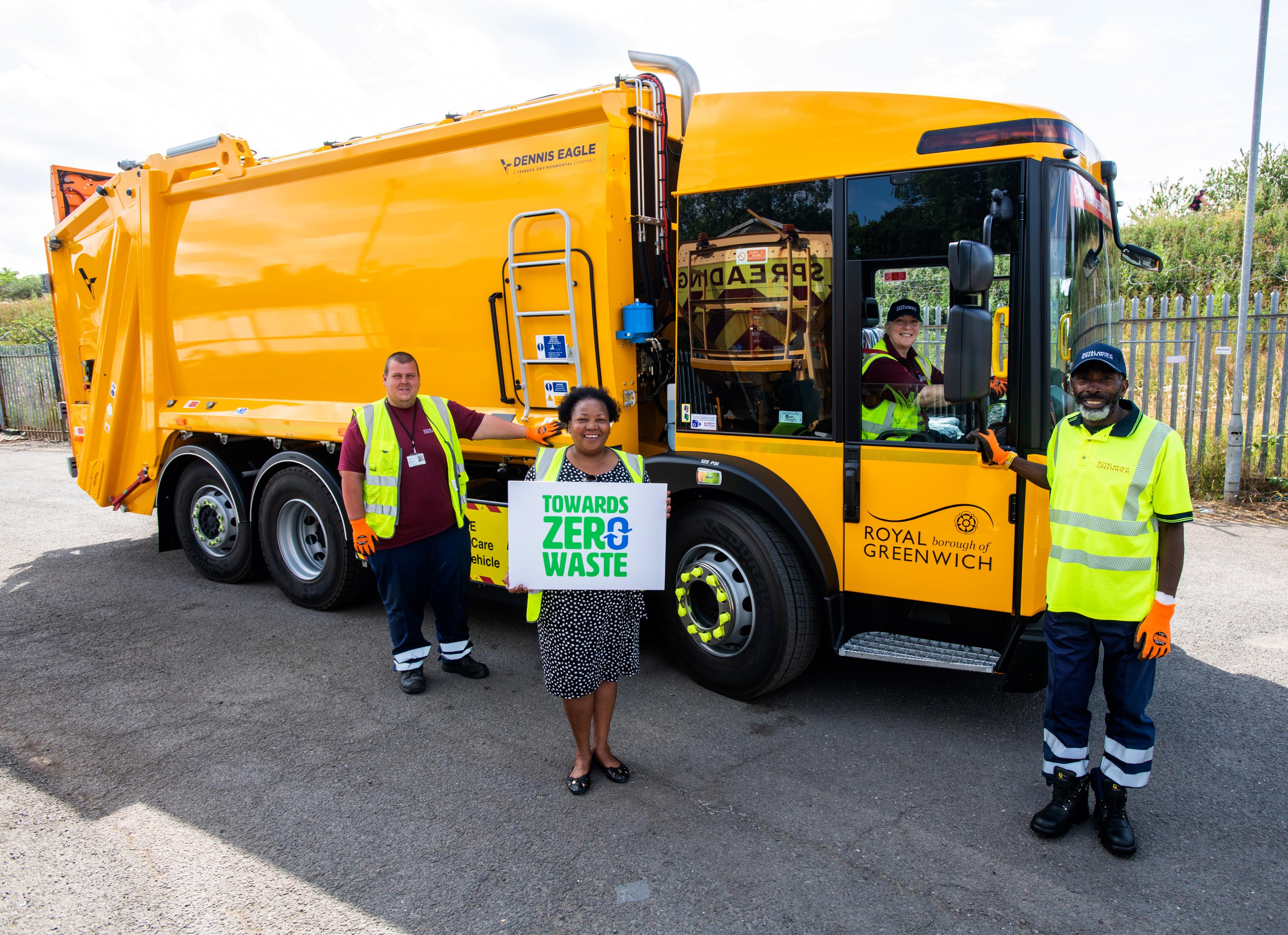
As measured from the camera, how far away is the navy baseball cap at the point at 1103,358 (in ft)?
9.20

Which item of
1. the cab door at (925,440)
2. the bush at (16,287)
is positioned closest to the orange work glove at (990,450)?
the cab door at (925,440)

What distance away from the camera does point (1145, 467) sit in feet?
9.14

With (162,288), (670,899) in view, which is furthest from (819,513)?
(162,288)

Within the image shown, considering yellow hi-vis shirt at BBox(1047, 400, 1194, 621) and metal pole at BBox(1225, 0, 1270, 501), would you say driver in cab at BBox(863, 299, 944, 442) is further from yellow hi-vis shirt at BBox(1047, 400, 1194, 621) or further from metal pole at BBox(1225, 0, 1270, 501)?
metal pole at BBox(1225, 0, 1270, 501)

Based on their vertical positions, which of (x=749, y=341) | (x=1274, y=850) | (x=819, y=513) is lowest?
(x=1274, y=850)

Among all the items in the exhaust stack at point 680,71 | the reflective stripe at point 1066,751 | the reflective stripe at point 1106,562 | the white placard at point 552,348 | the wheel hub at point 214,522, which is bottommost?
the reflective stripe at point 1066,751

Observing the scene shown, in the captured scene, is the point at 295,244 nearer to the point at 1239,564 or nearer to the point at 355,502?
the point at 355,502

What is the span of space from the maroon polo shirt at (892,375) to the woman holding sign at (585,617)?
1.09 metres

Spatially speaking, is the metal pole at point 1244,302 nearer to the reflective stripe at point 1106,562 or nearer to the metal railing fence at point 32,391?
the reflective stripe at point 1106,562

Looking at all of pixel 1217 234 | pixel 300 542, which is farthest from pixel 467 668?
pixel 1217 234

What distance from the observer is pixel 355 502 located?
167 inches

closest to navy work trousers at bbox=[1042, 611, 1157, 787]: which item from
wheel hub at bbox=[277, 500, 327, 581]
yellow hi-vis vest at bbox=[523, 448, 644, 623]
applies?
yellow hi-vis vest at bbox=[523, 448, 644, 623]

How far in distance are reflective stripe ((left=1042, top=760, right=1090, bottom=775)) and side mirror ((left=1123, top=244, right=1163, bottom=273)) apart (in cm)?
266

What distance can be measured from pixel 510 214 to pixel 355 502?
173cm
